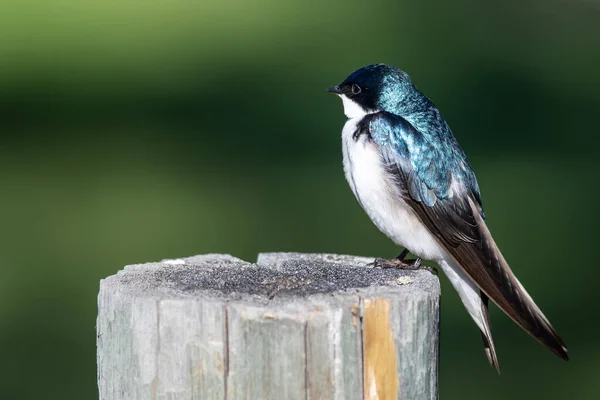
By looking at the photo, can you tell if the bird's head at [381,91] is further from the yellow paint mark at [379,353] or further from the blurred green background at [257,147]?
the blurred green background at [257,147]

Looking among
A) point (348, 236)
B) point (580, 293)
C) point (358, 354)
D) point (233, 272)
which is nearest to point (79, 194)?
point (348, 236)

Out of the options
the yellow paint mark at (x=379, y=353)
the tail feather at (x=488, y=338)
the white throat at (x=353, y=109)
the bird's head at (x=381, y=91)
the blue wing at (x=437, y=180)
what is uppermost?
the bird's head at (x=381, y=91)

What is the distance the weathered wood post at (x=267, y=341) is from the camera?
9.67 feet

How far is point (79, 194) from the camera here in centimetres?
981

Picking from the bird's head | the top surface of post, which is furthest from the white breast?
the top surface of post

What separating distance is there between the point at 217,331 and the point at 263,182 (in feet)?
23.5

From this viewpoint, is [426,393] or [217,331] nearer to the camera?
[217,331]

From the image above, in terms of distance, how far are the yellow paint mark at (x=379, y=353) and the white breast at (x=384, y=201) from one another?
1583 millimetres

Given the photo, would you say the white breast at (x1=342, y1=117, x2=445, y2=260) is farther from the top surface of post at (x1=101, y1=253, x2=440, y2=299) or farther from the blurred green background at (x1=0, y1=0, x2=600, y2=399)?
the blurred green background at (x1=0, y1=0, x2=600, y2=399)

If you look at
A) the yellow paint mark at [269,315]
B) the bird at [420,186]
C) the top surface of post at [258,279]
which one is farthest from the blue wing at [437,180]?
the yellow paint mark at [269,315]

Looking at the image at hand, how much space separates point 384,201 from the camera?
4.66 meters

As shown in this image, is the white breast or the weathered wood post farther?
the white breast

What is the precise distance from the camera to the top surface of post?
319 cm

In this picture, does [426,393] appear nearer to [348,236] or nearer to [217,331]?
[217,331]
